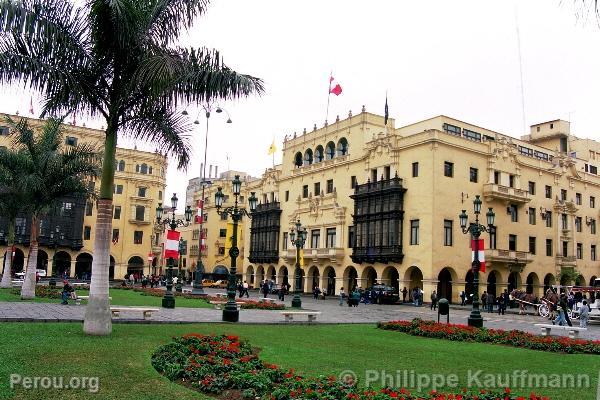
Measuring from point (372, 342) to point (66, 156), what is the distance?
654 inches

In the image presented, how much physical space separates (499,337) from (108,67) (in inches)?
557

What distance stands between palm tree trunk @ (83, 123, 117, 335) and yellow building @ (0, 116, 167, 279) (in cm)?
5801

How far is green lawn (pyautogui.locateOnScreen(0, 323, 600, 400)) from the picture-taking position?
8.77 meters

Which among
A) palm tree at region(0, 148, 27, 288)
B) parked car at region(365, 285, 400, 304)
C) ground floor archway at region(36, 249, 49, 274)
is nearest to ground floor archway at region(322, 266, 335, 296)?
parked car at region(365, 285, 400, 304)

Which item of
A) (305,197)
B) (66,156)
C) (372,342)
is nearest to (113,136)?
(372,342)

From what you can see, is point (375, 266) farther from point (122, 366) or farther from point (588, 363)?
point (122, 366)

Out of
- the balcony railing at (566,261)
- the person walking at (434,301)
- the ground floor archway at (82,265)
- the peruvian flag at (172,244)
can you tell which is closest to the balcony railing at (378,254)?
the person walking at (434,301)

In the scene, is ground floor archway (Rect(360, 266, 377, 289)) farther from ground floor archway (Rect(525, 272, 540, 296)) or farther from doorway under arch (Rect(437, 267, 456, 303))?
ground floor archway (Rect(525, 272, 540, 296))

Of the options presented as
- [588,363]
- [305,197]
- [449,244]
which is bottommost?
[588,363]

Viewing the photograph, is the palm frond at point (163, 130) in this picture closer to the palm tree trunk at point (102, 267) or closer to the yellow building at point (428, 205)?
the palm tree trunk at point (102, 267)

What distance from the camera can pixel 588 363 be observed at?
44.7 ft

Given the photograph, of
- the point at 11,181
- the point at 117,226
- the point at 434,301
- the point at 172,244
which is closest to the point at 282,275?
the point at 117,226

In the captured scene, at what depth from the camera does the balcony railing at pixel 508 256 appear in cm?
4822

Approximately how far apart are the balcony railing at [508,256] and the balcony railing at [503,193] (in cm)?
472
